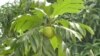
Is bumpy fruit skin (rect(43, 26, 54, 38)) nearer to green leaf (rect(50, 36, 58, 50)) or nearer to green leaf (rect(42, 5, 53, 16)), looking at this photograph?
green leaf (rect(50, 36, 58, 50))

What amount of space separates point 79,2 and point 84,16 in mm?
3547

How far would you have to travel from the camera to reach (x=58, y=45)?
11.9 ft

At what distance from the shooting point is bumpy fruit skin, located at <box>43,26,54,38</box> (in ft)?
11.8

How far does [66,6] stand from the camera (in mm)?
3703

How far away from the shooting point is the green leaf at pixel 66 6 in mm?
3672

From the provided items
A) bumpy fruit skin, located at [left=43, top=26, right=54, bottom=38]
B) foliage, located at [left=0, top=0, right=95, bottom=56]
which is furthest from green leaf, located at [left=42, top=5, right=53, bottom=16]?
bumpy fruit skin, located at [left=43, top=26, right=54, bottom=38]

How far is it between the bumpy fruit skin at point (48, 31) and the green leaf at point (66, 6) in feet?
0.63

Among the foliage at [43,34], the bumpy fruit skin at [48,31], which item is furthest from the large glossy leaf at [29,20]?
the bumpy fruit skin at [48,31]

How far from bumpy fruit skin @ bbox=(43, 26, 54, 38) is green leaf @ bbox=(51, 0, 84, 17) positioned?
0.19 m

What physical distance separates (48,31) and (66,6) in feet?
1.19

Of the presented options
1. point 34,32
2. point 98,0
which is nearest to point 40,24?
point 34,32

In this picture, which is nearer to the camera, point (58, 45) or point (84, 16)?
point (58, 45)

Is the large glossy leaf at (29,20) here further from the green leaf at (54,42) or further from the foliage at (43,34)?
the green leaf at (54,42)

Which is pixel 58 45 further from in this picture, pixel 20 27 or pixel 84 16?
pixel 84 16
